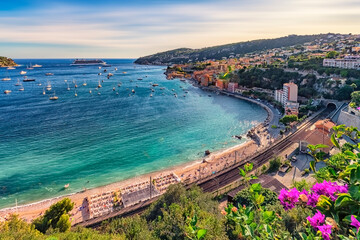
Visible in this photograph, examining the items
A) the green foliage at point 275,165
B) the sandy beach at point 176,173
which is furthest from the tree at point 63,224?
the green foliage at point 275,165

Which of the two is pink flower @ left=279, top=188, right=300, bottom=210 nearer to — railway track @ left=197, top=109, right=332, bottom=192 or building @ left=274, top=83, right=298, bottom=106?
railway track @ left=197, top=109, right=332, bottom=192

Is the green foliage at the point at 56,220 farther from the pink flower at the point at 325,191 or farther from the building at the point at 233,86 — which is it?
the building at the point at 233,86

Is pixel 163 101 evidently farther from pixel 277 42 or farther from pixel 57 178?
pixel 277 42

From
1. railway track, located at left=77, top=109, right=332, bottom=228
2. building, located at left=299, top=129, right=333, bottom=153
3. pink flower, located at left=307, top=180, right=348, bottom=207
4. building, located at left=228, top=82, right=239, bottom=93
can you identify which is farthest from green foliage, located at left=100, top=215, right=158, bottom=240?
building, located at left=228, top=82, right=239, bottom=93

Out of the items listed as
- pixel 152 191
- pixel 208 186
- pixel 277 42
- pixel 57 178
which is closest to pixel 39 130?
pixel 57 178

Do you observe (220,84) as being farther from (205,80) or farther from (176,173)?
(176,173)
